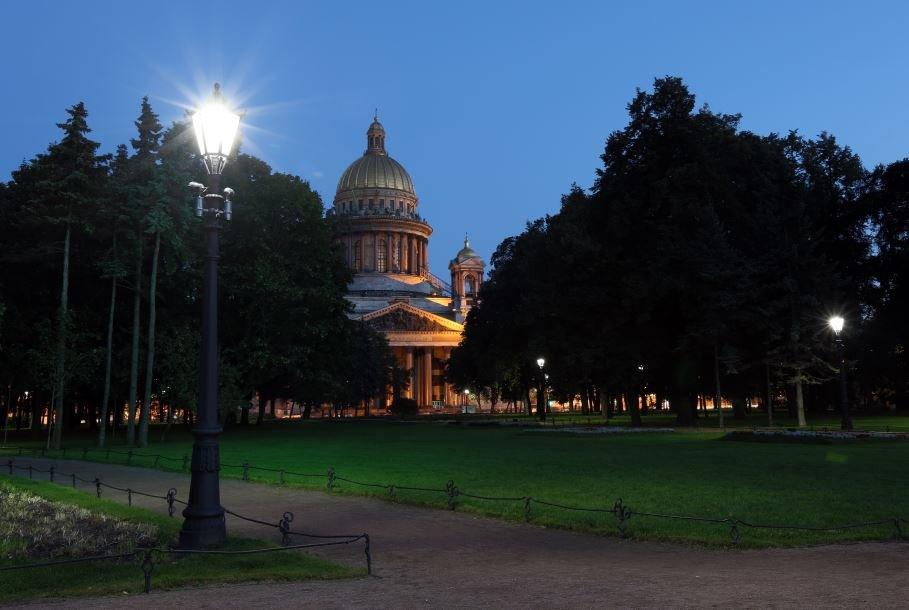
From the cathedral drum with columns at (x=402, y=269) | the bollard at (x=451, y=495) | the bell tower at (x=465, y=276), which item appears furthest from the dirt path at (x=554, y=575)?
the bell tower at (x=465, y=276)

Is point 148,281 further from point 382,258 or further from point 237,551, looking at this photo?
point 382,258

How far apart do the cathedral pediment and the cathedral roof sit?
35.2 meters

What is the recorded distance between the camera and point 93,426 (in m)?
64.2

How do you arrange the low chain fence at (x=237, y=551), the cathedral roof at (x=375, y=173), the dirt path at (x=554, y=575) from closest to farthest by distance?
the dirt path at (x=554, y=575) < the low chain fence at (x=237, y=551) < the cathedral roof at (x=375, y=173)

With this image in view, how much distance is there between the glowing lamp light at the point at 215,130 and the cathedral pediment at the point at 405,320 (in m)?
104

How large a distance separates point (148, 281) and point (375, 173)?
107m

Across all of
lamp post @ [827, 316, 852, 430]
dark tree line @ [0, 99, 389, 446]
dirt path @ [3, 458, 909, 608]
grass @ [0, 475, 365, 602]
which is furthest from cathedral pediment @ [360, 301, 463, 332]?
grass @ [0, 475, 365, 602]

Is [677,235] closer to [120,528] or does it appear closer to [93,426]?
[120,528]

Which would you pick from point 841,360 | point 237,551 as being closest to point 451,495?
point 237,551

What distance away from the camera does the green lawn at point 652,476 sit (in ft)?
42.1

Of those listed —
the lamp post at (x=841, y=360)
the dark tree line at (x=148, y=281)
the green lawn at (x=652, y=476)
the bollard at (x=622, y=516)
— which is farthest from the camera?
the dark tree line at (x=148, y=281)

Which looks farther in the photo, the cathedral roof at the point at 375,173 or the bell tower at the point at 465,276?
the cathedral roof at the point at 375,173

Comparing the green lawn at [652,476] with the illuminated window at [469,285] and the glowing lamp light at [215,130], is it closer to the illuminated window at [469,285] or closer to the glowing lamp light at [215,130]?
the glowing lamp light at [215,130]

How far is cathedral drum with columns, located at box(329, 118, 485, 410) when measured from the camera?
12069 centimetres
